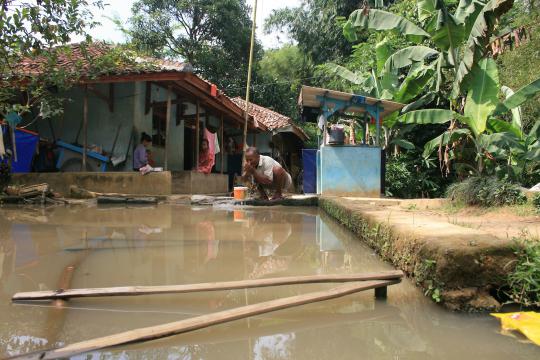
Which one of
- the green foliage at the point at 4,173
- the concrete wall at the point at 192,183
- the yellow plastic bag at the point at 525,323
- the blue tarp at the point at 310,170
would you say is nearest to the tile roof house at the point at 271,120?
the concrete wall at the point at 192,183

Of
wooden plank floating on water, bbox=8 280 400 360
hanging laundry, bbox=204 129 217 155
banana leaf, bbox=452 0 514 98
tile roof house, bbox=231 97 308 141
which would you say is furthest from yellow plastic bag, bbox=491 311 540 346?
tile roof house, bbox=231 97 308 141

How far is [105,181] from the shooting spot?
917cm

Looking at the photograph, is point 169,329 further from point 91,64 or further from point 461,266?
point 91,64

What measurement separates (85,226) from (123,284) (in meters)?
2.77

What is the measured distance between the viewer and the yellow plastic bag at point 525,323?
1796 millimetres

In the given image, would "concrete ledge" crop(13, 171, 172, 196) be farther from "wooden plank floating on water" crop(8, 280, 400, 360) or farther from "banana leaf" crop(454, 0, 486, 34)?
"wooden plank floating on water" crop(8, 280, 400, 360)

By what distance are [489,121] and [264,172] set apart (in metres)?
4.22

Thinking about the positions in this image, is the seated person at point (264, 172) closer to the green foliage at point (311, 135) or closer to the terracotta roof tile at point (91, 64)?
the terracotta roof tile at point (91, 64)

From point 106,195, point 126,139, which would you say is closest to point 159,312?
point 106,195

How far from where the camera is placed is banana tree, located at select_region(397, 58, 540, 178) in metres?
6.45

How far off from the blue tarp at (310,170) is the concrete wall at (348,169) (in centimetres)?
199

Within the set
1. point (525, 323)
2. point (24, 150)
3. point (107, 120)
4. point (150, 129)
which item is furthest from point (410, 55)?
point (24, 150)

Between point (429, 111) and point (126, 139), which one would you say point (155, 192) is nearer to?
point (126, 139)

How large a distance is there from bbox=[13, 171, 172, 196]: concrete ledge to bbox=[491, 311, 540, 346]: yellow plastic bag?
802 centimetres
